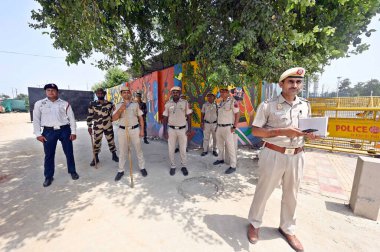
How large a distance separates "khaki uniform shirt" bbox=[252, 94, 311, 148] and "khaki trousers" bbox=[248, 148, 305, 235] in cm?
17

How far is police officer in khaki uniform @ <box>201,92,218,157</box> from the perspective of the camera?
5.88 metres

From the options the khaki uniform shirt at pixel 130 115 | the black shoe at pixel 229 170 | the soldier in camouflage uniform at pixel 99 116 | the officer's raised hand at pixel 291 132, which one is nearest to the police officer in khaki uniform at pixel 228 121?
the black shoe at pixel 229 170

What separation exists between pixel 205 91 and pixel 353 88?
302 feet

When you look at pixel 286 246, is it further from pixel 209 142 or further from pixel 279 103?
pixel 209 142

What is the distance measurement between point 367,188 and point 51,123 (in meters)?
5.95

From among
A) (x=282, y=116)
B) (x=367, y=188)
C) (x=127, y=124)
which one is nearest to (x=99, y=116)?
(x=127, y=124)

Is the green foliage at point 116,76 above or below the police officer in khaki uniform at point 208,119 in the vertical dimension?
above

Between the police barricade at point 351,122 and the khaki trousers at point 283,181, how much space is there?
17.3 feet

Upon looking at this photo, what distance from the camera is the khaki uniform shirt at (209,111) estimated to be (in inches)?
233

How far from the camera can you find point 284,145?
2.30 meters

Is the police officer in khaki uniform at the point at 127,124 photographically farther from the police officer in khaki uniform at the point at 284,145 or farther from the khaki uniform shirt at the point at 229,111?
the police officer in khaki uniform at the point at 284,145

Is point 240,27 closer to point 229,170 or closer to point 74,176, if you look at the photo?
point 229,170

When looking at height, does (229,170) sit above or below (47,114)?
below

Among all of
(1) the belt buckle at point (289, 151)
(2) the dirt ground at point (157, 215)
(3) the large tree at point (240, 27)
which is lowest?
(2) the dirt ground at point (157, 215)
